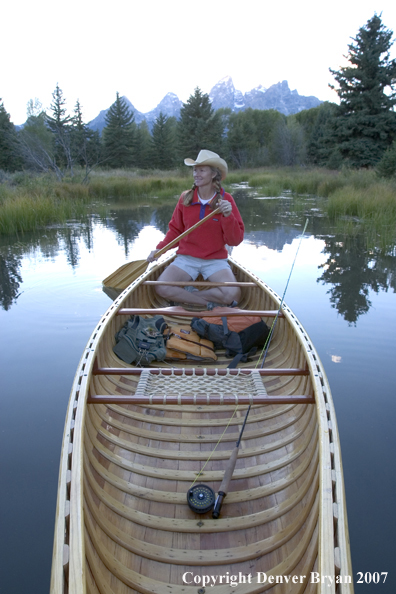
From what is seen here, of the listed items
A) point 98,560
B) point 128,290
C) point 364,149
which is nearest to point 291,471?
point 98,560

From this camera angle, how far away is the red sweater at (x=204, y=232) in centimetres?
405

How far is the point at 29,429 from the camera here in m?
2.80

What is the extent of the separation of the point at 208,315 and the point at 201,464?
4.61 feet

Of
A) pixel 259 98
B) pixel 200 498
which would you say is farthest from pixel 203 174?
pixel 259 98

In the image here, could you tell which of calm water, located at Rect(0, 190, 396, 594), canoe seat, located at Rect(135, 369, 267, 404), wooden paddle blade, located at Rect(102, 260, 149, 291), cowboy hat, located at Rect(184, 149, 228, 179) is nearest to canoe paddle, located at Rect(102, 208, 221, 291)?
wooden paddle blade, located at Rect(102, 260, 149, 291)

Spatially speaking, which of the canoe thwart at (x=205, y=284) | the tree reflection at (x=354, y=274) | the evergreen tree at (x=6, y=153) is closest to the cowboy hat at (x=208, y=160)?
the canoe thwart at (x=205, y=284)

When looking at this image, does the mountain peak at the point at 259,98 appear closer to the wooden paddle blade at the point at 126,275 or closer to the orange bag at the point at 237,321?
the wooden paddle blade at the point at 126,275

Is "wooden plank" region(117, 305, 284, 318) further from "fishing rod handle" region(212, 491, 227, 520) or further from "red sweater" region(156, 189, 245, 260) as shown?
"fishing rod handle" region(212, 491, 227, 520)

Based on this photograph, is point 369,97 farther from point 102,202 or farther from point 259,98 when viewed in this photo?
point 259,98

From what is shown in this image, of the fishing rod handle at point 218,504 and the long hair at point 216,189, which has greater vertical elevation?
the long hair at point 216,189

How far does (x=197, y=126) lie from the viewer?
123ft

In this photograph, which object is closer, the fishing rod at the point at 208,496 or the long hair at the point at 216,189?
the fishing rod at the point at 208,496

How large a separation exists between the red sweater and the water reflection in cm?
181

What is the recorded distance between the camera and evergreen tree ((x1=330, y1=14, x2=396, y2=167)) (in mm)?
21406
